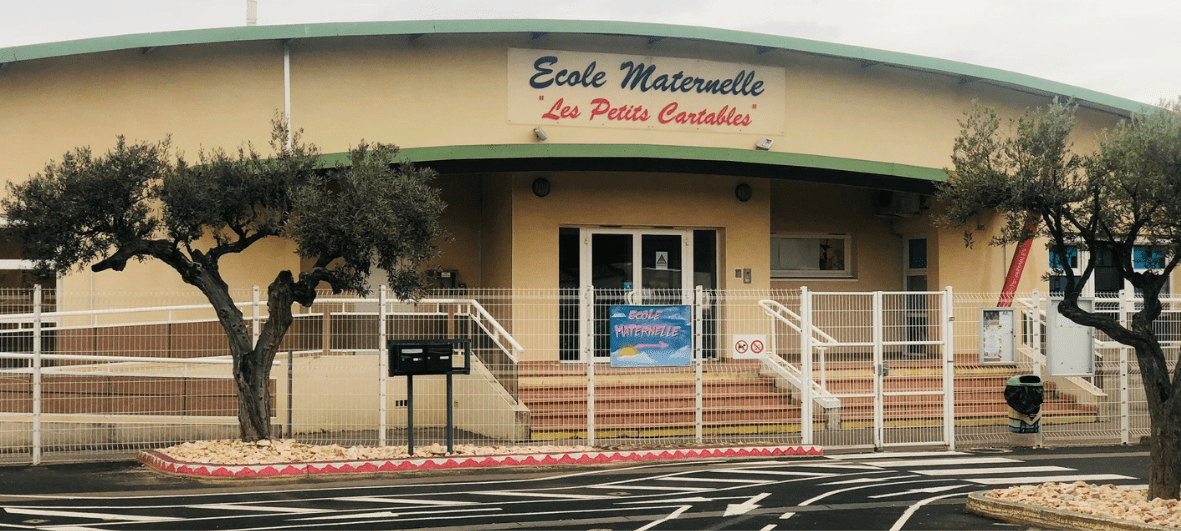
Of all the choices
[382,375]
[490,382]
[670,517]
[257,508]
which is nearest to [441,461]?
[382,375]

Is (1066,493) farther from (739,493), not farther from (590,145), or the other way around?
(590,145)

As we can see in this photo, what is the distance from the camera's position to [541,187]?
18.7 meters

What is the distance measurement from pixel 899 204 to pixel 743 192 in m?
3.89

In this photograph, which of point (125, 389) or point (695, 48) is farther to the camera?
point (695, 48)

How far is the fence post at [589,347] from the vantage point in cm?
1441

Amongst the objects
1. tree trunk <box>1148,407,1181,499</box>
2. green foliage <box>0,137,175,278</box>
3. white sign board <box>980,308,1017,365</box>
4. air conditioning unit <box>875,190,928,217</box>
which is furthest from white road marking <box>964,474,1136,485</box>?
green foliage <box>0,137,175,278</box>

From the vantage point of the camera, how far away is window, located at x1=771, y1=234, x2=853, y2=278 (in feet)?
72.5

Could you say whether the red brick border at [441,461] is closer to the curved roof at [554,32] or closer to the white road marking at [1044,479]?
the white road marking at [1044,479]

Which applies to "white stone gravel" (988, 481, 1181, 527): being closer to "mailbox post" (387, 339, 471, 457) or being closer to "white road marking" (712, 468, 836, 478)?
"white road marking" (712, 468, 836, 478)

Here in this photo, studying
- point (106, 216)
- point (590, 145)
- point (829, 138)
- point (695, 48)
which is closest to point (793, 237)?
point (829, 138)

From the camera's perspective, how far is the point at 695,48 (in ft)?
64.2

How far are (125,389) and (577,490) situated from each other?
6811mm

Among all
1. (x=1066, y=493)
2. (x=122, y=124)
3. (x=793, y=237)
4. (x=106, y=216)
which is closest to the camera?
(x=1066, y=493)

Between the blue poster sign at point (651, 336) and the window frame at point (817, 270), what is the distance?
723 cm
